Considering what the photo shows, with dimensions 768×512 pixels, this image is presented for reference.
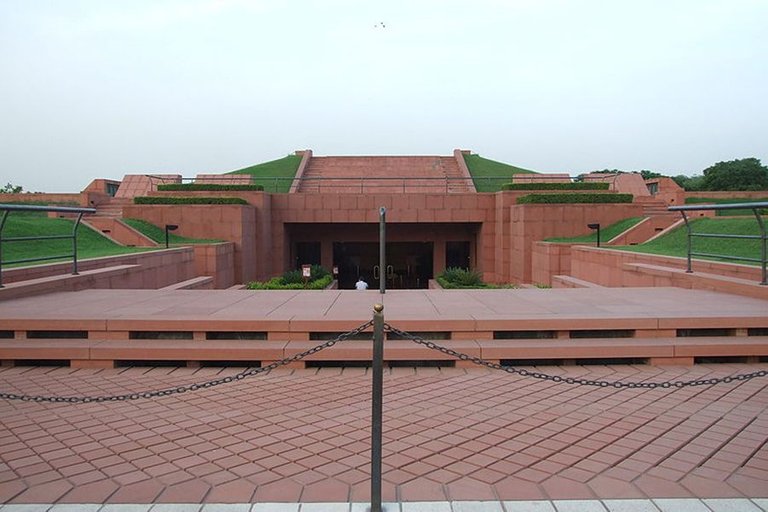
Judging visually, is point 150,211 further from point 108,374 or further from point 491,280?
point 108,374

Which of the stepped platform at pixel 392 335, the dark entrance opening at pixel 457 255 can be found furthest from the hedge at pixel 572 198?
the stepped platform at pixel 392 335

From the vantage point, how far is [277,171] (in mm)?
32438

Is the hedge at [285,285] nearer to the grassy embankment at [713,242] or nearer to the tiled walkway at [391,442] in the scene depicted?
the grassy embankment at [713,242]

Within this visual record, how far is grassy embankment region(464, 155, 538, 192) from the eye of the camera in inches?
1125

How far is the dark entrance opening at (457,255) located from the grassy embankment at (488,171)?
3944 millimetres

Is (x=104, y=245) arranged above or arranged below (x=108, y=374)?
above

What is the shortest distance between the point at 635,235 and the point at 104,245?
46.9 feet

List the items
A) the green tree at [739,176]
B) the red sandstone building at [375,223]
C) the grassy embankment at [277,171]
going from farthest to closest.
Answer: the green tree at [739,176], the grassy embankment at [277,171], the red sandstone building at [375,223]

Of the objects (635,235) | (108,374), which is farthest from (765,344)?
(635,235)

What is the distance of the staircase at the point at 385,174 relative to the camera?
27.7m

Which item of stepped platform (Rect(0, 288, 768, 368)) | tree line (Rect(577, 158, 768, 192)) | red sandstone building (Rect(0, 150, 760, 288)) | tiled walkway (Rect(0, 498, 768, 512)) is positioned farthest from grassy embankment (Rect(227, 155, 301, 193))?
tree line (Rect(577, 158, 768, 192))

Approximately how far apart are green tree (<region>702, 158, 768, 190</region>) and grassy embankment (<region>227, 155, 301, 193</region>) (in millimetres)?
39420

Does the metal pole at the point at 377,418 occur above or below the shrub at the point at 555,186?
below

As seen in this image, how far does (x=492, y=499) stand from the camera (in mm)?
3246
